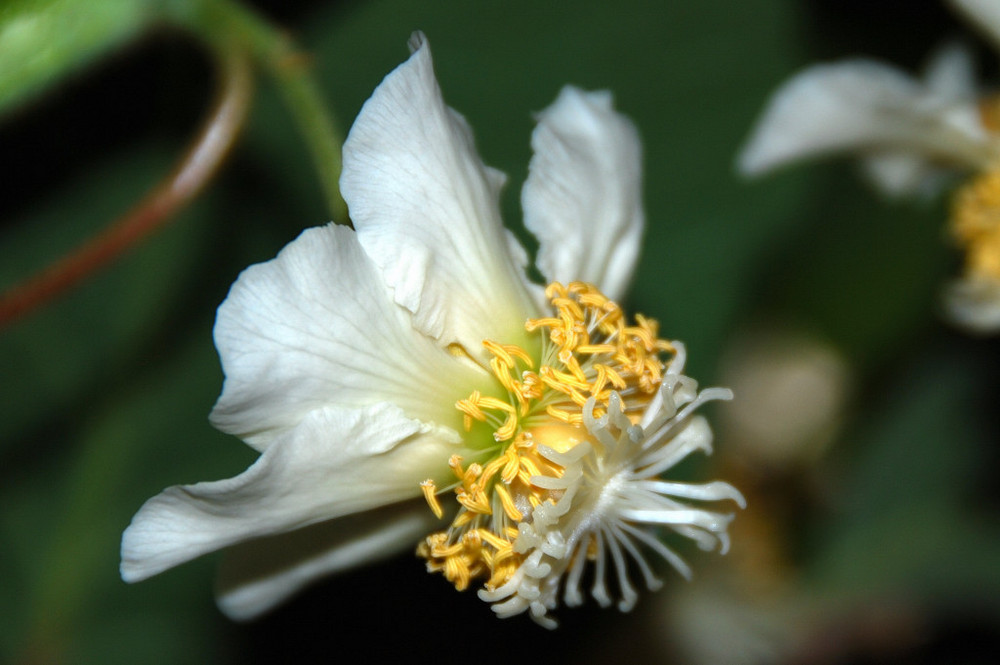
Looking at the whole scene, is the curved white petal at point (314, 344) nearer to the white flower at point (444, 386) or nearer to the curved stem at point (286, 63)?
the white flower at point (444, 386)

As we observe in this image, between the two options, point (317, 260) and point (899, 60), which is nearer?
point (317, 260)

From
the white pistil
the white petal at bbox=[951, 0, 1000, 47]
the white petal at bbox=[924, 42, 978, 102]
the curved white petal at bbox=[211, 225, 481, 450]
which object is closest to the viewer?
the curved white petal at bbox=[211, 225, 481, 450]

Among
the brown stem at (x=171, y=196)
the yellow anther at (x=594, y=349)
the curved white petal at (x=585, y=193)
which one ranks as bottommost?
the yellow anther at (x=594, y=349)

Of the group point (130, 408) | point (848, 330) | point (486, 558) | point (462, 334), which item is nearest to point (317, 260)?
point (462, 334)

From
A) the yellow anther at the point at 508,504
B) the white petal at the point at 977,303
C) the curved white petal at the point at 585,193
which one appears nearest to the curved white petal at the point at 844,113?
the white petal at the point at 977,303

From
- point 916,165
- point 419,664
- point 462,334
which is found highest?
point 462,334

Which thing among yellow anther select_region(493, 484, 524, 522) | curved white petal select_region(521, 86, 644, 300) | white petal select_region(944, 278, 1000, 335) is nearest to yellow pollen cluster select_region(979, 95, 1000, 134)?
white petal select_region(944, 278, 1000, 335)

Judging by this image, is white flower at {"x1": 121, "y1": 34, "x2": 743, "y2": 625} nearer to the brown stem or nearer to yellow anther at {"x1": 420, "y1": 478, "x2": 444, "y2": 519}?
yellow anther at {"x1": 420, "y1": 478, "x2": 444, "y2": 519}

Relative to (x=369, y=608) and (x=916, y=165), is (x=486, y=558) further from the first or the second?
(x=916, y=165)
